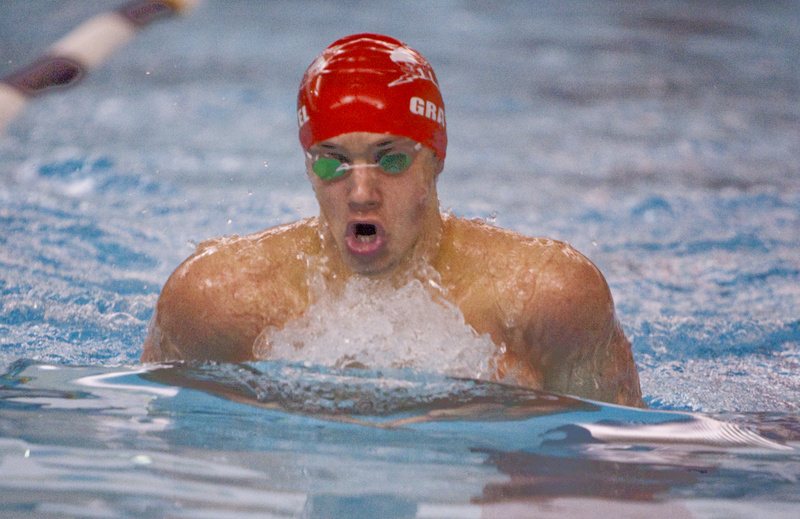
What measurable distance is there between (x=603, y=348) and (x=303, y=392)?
79 cm

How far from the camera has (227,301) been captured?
7.80 ft

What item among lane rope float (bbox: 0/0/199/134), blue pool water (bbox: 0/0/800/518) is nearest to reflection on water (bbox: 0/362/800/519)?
blue pool water (bbox: 0/0/800/518)

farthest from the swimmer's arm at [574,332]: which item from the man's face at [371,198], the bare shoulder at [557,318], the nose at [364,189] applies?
the nose at [364,189]

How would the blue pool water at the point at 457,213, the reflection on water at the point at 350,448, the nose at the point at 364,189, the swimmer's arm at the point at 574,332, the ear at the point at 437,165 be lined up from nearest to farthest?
the reflection on water at the point at 350,448
the blue pool water at the point at 457,213
the nose at the point at 364,189
the swimmer's arm at the point at 574,332
the ear at the point at 437,165

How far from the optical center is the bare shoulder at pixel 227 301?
238 centimetres

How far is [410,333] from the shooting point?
2367 millimetres

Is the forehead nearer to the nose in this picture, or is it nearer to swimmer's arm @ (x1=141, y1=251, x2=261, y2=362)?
the nose

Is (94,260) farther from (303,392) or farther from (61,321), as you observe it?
(303,392)

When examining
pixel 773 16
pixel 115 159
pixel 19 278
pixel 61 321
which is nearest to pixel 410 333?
pixel 61 321

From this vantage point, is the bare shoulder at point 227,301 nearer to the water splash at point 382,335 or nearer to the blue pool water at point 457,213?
the water splash at point 382,335

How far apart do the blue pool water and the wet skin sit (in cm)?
20

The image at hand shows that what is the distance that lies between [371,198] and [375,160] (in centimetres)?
13

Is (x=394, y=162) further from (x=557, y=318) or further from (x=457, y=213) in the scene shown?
(x=457, y=213)

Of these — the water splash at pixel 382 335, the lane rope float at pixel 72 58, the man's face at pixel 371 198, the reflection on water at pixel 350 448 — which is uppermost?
the lane rope float at pixel 72 58
